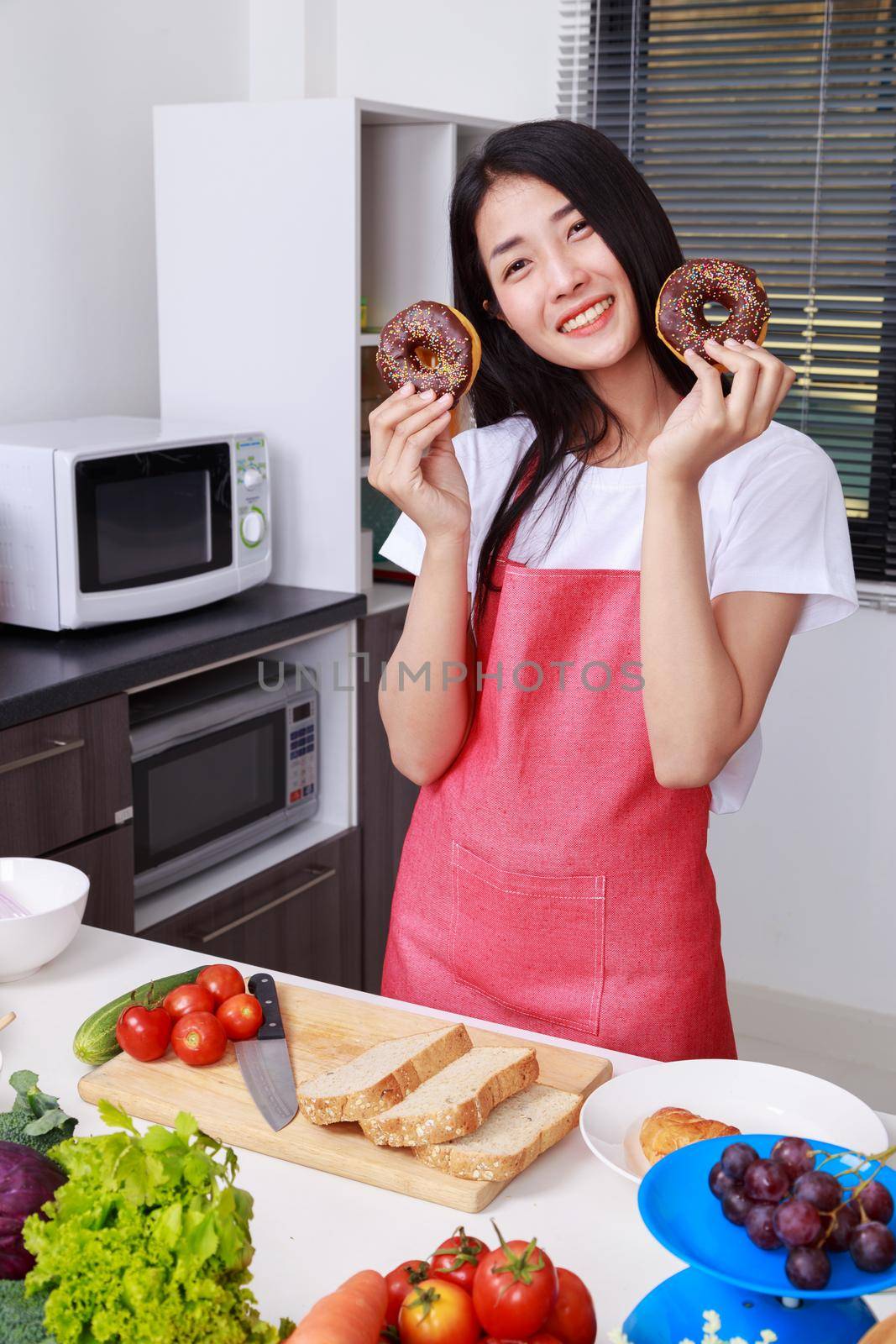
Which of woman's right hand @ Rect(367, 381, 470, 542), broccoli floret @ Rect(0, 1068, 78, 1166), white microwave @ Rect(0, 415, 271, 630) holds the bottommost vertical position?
broccoli floret @ Rect(0, 1068, 78, 1166)

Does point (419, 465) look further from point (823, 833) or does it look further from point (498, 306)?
point (823, 833)

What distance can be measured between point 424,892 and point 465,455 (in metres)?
0.50

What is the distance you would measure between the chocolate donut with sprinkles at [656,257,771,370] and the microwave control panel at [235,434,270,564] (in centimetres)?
119

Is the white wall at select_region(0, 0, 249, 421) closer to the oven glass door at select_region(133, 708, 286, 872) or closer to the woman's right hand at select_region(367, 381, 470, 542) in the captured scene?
the oven glass door at select_region(133, 708, 286, 872)

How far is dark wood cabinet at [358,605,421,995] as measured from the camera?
101 inches

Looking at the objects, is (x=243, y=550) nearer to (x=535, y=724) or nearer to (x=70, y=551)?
(x=70, y=551)

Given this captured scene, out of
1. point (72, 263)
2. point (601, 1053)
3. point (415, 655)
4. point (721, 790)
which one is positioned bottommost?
point (601, 1053)

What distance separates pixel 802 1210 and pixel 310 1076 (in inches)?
20.6

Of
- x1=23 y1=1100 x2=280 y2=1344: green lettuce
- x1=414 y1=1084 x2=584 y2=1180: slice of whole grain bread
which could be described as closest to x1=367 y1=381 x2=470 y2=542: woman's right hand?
x1=414 y1=1084 x2=584 y2=1180: slice of whole grain bread

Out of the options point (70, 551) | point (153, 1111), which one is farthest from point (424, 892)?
point (70, 551)

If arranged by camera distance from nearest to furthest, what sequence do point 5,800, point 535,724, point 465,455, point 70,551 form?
point 535,724 < point 465,455 < point 5,800 < point 70,551

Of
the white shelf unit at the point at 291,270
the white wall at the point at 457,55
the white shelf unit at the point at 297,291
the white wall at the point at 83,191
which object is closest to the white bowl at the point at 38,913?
the white shelf unit at the point at 297,291

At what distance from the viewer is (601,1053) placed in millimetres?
1159

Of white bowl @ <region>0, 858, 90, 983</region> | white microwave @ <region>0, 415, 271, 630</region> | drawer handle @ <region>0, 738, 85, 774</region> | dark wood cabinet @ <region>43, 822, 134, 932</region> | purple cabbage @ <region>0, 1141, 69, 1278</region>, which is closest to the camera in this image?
purple cabbage @ <region>0, 1141, 69, 1278</region>
